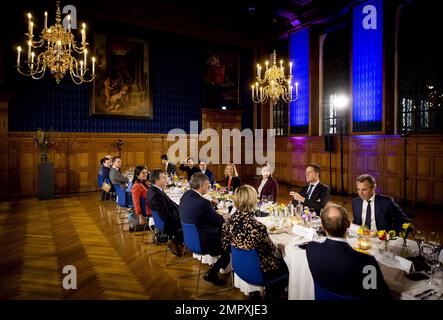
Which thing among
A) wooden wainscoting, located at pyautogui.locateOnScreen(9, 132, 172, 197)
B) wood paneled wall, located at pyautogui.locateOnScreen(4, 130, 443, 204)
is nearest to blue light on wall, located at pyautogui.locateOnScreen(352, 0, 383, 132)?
wood paneled wall, located at pyautogui.locateOnScreen(4, 130, 443, 204)

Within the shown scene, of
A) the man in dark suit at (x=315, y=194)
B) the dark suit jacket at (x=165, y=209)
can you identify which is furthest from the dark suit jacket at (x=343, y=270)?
the dark suit jacket at (x=165, y=209)

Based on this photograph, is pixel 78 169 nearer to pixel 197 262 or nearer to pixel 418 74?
pixel 197 262

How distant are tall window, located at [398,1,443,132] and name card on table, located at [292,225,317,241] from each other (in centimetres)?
705

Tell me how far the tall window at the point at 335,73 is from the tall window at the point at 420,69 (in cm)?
184

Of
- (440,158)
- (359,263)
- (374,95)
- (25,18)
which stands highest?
(25,18)

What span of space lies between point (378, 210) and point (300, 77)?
362 inches

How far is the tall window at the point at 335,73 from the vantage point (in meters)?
10.6

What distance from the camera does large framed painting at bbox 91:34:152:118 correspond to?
10.5 meters

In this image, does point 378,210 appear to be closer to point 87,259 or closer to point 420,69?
point 87,259

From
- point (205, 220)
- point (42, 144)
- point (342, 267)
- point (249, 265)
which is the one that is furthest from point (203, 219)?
point (42, 144)

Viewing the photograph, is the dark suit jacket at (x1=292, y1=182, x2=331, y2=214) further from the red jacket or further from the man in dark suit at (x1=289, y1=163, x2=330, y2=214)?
the red jacket

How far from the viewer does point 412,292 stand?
79.7 inches

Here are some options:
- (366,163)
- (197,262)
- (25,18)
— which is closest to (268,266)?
(197,262)

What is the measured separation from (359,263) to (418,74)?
8.62 meters
